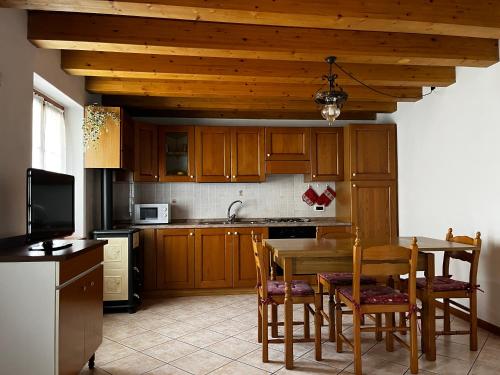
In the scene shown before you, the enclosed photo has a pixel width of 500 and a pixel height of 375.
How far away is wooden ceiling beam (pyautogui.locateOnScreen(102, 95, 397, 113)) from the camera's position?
15.3ft

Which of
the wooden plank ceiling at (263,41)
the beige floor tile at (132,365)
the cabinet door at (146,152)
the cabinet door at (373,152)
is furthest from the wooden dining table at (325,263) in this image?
the cabinet door at (146,152)

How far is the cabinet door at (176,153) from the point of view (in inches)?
194

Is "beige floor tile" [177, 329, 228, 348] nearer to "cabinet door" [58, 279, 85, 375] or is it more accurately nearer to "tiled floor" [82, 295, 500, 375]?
"tiled floor" [82, 295, 500, 375]

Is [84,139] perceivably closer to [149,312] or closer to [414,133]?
[149,312]

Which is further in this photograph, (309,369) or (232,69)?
(232,69)

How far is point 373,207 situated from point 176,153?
2.67 metres

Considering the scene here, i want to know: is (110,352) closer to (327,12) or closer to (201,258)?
(201,258)

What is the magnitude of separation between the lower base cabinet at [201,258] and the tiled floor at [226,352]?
0.82 meters

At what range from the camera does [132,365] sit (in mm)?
2738

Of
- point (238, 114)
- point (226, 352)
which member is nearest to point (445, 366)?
point (226, 352)

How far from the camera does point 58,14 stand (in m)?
2.76

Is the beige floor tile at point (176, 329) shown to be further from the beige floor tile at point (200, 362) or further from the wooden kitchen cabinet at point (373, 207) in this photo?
the wooden kitchen cabinet at point (373, 207)

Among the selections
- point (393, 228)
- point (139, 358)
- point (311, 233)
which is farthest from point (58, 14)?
point (393, 228)

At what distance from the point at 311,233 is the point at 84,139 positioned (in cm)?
291
